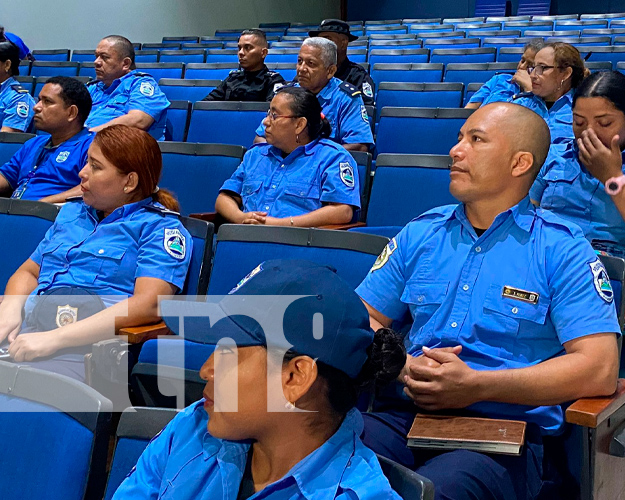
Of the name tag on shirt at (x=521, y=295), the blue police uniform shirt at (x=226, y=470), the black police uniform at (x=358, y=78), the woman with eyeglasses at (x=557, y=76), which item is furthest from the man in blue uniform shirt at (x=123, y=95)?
the blue police uniform shirt at (x=226, y=470)

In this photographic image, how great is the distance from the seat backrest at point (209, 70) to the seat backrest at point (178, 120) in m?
1.42

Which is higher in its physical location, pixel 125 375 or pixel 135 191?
pixel 135 191

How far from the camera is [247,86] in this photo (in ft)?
14.0

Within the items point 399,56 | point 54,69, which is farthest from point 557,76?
point 54,69

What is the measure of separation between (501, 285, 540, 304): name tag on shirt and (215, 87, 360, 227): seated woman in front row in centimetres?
125

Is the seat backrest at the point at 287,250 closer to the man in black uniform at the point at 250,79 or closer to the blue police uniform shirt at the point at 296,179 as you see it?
the blue police uniform shirt at the point at 296,179

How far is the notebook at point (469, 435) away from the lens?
1.18 m

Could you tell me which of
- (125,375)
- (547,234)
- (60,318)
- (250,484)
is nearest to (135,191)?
(60,318)

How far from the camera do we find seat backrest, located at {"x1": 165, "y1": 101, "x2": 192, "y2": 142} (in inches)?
148

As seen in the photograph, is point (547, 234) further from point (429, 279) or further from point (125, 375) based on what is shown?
point (125, 375)

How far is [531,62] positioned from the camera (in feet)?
12.4

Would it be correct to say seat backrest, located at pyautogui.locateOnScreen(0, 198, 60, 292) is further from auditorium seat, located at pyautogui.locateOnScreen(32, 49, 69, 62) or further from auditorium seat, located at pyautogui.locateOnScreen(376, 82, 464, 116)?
auditorium seat, located at pyautogui.locateOnScreen(32, 49, 69, 62)

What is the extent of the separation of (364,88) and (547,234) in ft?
9.05

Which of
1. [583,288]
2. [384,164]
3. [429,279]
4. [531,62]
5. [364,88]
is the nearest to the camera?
[583,288]
